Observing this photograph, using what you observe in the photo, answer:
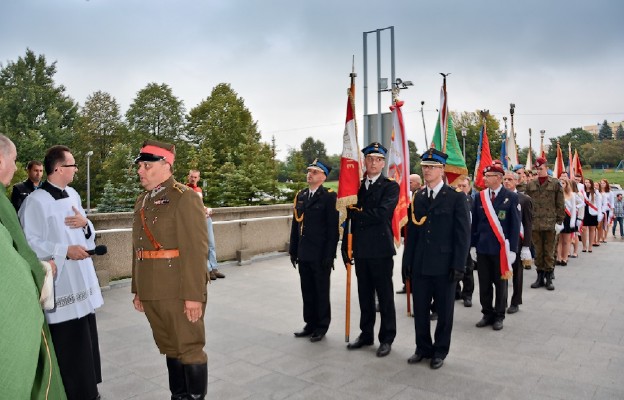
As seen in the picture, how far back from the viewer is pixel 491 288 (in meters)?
6.62

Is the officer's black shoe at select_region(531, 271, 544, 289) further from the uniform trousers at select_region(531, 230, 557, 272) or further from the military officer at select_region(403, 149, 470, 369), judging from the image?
the military officer at select_region(403, 149, 470, 369)

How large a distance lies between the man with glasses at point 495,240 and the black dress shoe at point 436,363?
1.75m

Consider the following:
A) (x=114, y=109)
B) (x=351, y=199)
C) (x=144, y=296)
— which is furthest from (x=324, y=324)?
(x=114, y=109)

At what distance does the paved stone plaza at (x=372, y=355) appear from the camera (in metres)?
4.30

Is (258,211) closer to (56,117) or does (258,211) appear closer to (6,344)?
(6,344)

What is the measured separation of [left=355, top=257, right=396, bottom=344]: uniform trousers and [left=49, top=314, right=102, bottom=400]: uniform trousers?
9.28 ft

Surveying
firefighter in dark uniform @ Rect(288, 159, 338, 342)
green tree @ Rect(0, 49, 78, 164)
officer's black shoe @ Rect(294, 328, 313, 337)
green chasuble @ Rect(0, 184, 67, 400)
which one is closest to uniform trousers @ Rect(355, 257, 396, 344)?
firefighter in dark uniform @ Rect(288, 159, 338, 342)

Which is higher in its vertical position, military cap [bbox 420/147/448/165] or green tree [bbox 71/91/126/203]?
green tree [bbox 71/91/126/203]

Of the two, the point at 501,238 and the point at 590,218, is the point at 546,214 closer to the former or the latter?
the point at 501,238

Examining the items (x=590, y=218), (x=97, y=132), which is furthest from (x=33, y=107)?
(x=590, y=218)

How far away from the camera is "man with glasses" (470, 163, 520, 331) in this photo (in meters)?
6.43

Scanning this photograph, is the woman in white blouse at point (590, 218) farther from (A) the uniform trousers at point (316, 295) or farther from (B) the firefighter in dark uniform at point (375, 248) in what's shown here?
(A) the uniform trousers at point (316, 295)

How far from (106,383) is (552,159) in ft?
251

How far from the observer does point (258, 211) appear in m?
12.3
